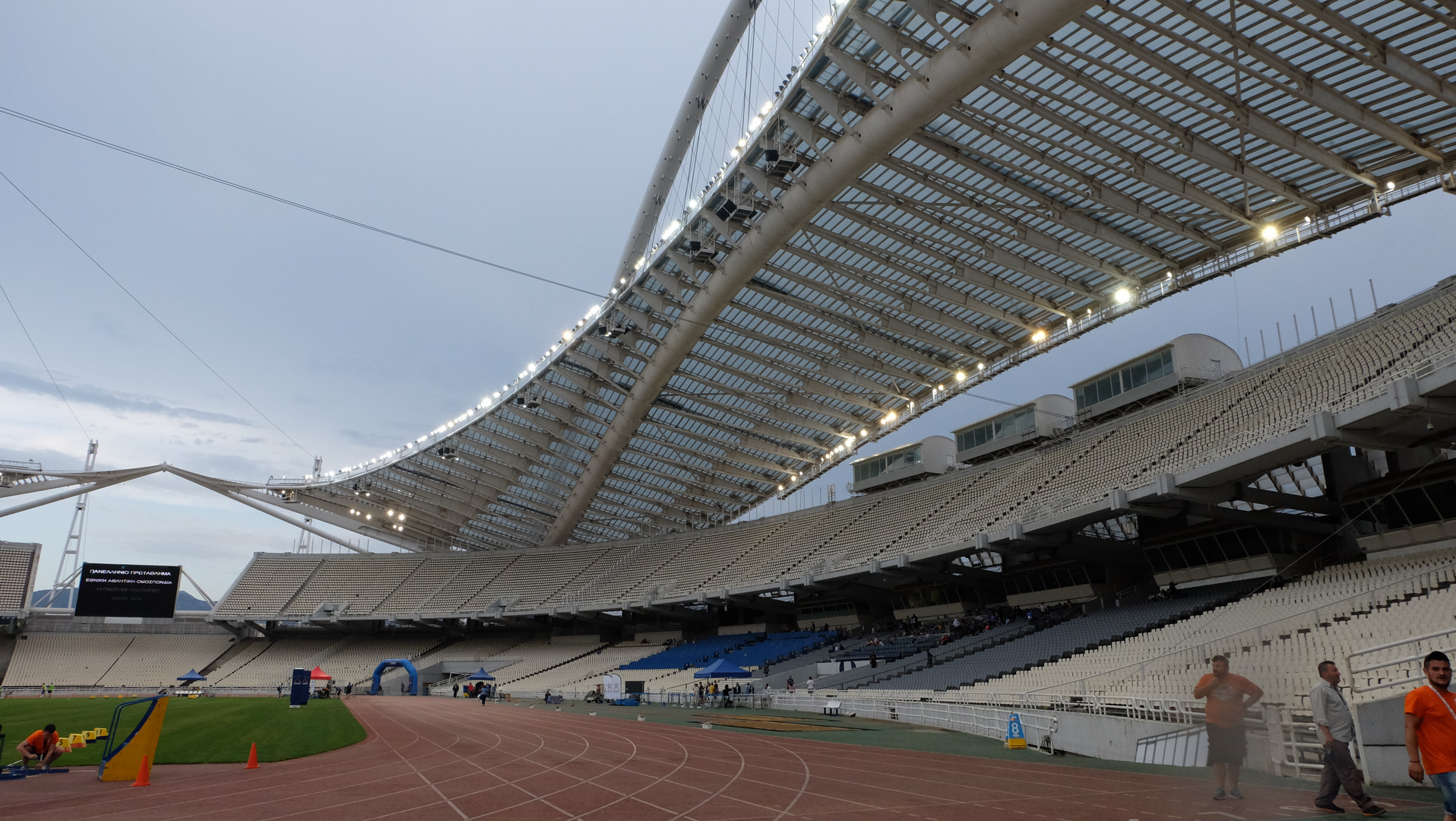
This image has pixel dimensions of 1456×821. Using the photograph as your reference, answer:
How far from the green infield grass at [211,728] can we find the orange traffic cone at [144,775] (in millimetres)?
2841

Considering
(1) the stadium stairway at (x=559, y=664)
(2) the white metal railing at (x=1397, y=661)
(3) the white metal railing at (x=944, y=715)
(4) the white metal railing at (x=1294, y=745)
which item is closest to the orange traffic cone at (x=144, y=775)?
(4) the white metal railing at (x=1294, y=745)

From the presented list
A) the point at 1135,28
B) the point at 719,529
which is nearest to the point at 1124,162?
the point at 1135,28

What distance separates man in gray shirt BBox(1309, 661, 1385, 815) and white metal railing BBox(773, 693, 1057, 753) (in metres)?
8.62

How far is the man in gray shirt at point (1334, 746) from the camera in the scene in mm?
7758

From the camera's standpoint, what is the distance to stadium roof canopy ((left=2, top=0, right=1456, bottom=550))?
22.4m

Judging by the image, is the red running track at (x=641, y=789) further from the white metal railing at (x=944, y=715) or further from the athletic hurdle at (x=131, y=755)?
the white metal railing at (x=944, y=715)

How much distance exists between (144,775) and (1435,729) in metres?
15.9

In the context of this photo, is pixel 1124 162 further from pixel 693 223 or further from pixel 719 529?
pixel 719 529

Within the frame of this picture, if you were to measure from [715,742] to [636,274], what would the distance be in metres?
22.0

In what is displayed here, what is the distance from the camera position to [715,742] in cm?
1931

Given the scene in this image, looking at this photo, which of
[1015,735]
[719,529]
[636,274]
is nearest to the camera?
[1015,735]

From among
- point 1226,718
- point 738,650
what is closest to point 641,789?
point 1226,718

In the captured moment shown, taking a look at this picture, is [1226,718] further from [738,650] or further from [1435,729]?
[738,650]

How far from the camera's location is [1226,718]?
25.8 ft
